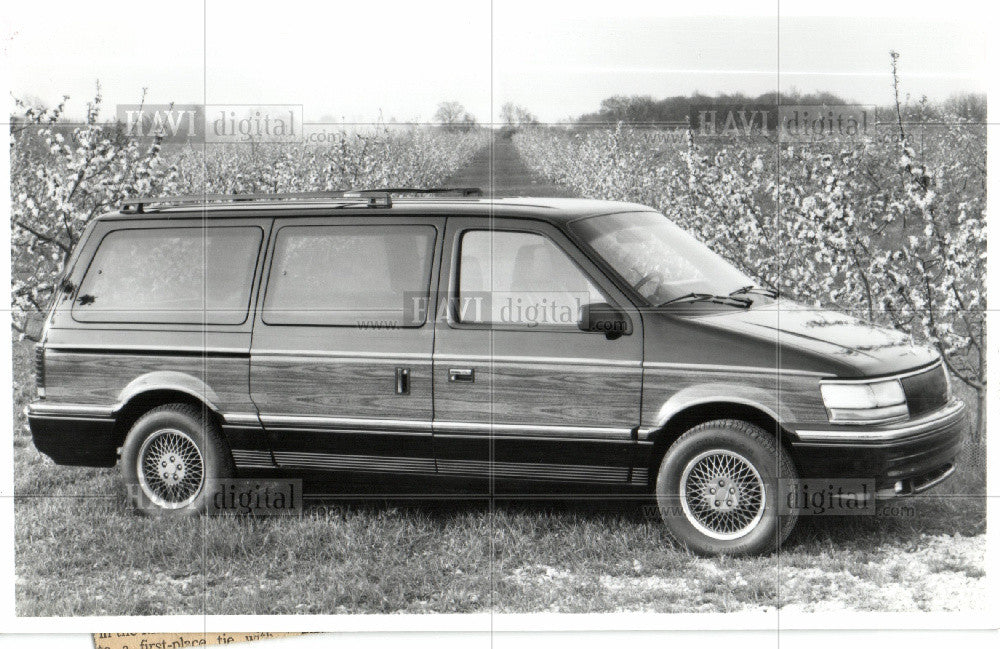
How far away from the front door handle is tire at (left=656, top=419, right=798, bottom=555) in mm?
1083

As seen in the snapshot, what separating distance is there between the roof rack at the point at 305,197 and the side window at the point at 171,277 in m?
0.18

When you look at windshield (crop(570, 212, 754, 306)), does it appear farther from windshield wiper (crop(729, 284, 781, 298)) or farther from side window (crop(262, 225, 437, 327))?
side window (crop(262, 225, 437, 327))

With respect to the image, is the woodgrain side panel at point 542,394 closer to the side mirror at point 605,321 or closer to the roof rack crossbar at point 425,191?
the side mirror at point 605,321

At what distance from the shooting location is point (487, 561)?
18.5ft

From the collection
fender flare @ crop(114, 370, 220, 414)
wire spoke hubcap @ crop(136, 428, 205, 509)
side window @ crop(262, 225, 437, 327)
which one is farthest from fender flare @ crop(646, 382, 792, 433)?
wire spoke hubcap @ crop(136, 428, 205, 509)

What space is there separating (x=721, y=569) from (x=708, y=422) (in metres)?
0.75

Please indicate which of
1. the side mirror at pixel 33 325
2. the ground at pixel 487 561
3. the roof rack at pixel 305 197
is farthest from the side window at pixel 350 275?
the side mirror at pixel 33 325

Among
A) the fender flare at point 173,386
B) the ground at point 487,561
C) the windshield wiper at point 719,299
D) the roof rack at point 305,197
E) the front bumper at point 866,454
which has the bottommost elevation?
the ground at point 487,561

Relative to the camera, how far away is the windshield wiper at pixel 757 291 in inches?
226

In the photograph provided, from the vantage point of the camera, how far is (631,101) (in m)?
6.33

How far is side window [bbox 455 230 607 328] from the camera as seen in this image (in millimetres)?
5469

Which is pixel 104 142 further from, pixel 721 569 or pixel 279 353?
pixel 721 569

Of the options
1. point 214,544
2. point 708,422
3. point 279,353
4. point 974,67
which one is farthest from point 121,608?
point 974,67

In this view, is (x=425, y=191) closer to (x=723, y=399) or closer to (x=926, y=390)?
(x=723, y=399)
